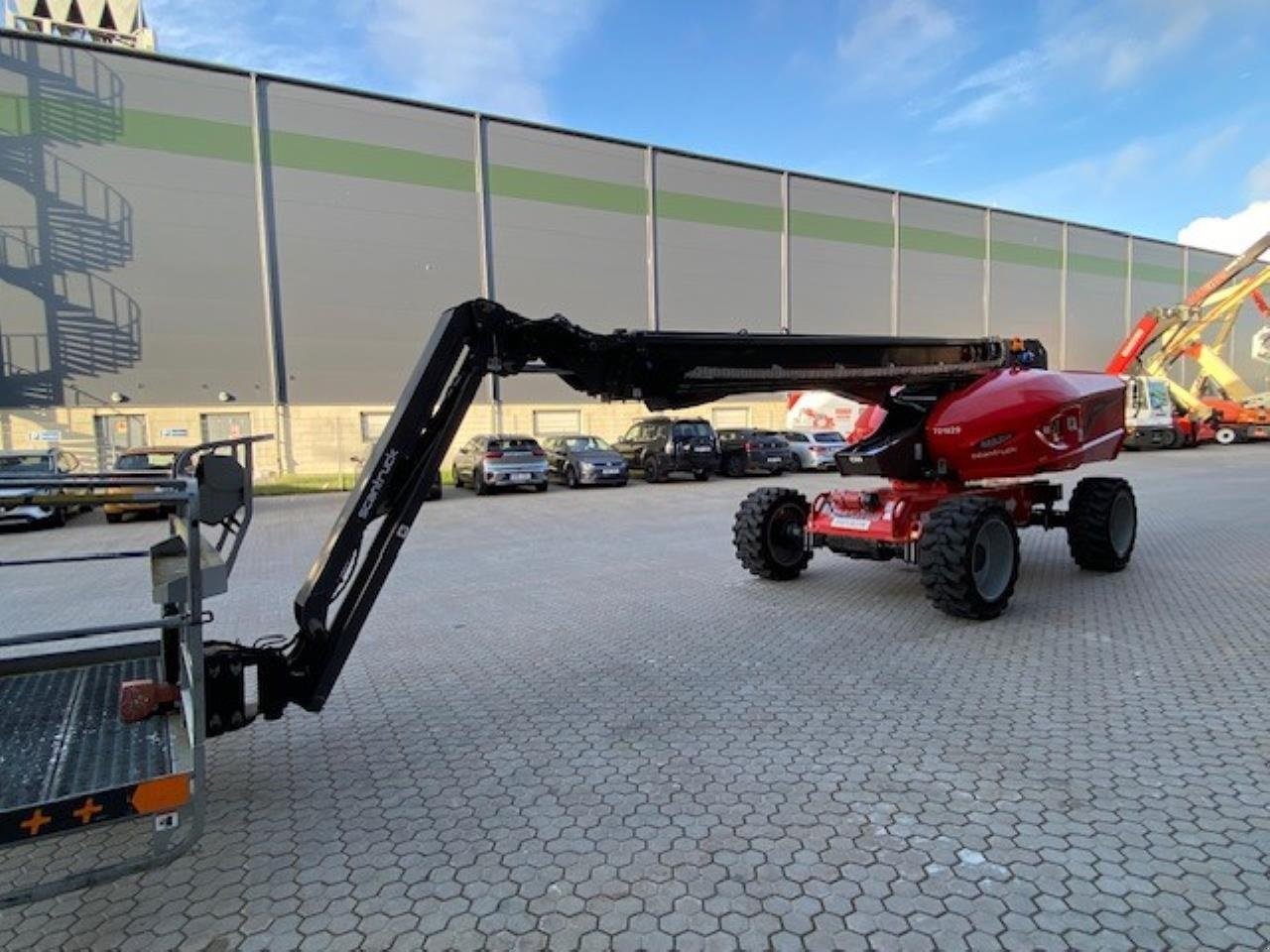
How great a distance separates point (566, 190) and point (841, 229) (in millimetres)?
13376

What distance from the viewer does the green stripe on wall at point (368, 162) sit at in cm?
2494

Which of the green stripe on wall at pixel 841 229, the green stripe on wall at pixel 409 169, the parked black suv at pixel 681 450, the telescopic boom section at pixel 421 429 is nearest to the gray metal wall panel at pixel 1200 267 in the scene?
the green stripe on wall at pixel 409 169

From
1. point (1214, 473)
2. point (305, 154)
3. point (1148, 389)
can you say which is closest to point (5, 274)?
point (305, 154)

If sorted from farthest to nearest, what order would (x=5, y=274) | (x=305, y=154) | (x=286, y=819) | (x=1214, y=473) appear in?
(x=305, y=154) < (x=5, y=274) < (x=1214, y=473) < (x=286, y=819)

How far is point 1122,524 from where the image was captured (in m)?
8.35

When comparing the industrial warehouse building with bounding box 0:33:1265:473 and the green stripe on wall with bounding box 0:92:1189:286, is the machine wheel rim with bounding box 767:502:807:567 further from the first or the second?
the green stripe on wall with bounding box 0:92:1189:286

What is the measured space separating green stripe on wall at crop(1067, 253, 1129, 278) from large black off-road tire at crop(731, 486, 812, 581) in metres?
42.2

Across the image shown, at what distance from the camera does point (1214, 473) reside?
19922mm

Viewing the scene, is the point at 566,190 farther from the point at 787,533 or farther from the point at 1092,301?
the point at 1092,301

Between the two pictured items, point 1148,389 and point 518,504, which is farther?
point 1148,389

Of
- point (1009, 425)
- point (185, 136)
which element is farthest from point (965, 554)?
point (185, 136)

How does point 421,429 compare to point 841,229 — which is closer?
point 421,429

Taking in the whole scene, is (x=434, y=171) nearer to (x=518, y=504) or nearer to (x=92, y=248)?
(x=92, y=248)

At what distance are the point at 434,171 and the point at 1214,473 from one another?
2564 centimetres
